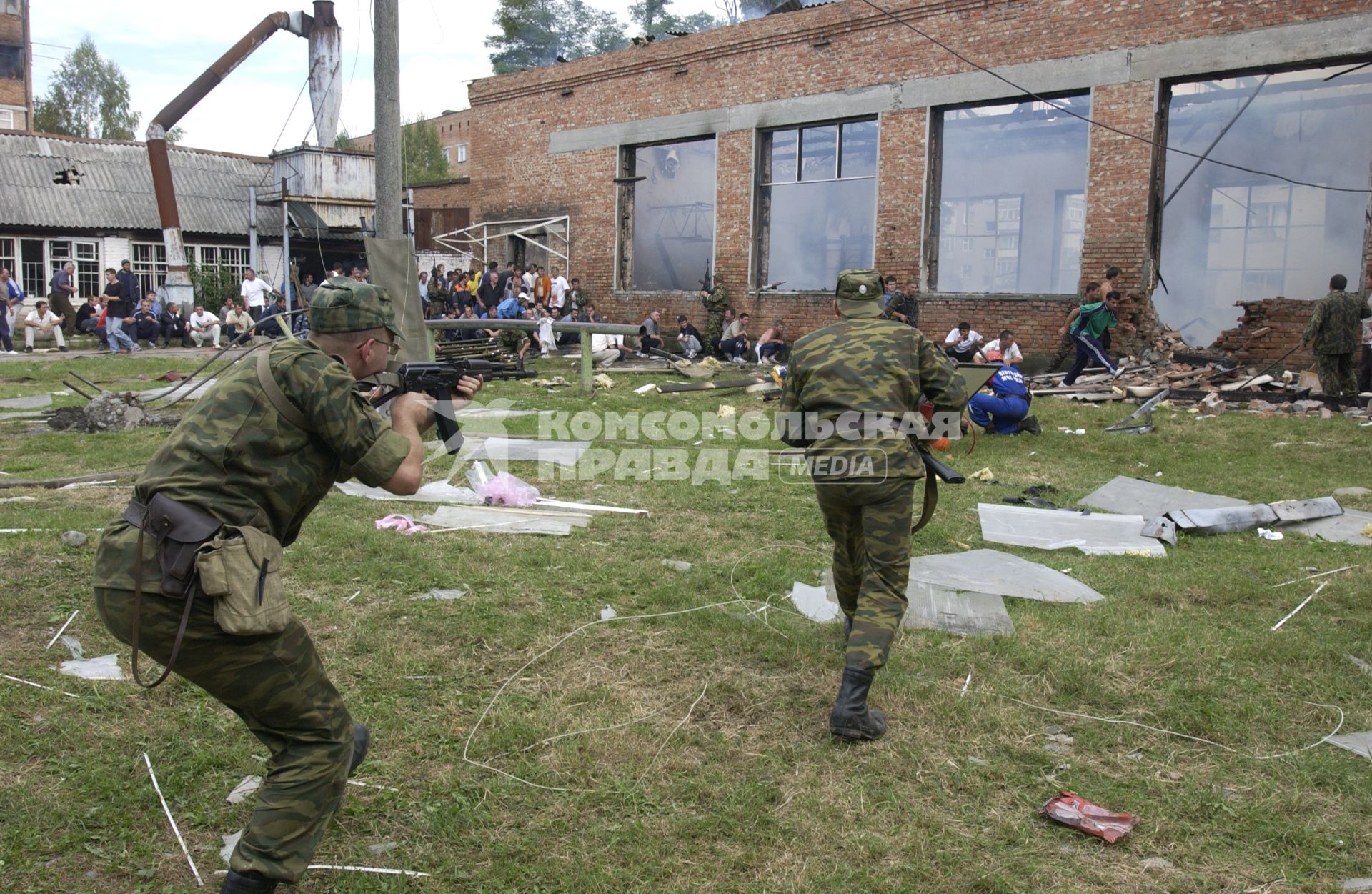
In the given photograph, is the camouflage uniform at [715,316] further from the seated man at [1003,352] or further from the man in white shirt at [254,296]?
the man in white shirt at [254,296]

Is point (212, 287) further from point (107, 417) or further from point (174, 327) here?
point (107, 417)

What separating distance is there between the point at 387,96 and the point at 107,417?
15.1 ft

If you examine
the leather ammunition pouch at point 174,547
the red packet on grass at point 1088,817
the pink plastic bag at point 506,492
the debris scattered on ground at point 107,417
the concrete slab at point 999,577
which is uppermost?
the leather ammunition pouch at point 174,547

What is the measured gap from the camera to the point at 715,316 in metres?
21.0

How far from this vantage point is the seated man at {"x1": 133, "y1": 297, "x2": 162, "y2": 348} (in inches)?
903

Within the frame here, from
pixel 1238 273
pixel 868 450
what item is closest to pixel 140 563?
pixel 868 450

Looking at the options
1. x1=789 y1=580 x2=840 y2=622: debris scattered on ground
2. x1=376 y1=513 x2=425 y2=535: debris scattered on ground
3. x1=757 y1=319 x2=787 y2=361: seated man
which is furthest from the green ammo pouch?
x1=757 y1=319 x2=787 y2=361: seated man

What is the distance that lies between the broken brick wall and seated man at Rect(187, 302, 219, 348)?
70.3 ft

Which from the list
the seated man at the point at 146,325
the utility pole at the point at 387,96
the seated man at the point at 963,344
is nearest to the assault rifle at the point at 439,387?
the utility pole at the point at 387,96

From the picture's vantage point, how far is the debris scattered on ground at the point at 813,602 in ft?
16.8

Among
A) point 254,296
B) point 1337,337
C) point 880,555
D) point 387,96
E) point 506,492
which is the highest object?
point 387,96

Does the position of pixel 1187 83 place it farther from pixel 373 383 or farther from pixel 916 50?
pixel 373 383

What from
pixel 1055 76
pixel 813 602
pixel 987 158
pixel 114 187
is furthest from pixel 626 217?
pixel 813 602

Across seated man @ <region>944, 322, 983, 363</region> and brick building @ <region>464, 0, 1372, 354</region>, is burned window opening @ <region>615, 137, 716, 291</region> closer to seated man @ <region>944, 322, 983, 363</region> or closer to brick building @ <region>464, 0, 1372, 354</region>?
brick building @ <region>464, 0, 1372, 354</region>
